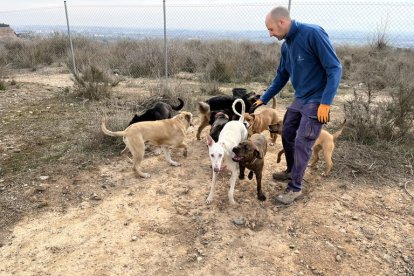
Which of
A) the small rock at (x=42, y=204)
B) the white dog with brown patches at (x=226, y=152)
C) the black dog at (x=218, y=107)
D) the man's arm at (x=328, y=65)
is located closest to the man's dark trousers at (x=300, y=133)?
the man's arm at (x=328, y=65)

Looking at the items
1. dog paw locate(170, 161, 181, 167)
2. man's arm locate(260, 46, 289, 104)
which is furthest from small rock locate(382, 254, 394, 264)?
A: dog paw locate(170, 161, 181, 167)

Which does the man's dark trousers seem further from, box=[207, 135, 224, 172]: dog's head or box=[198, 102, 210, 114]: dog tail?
box=[198, 102, 210, 114]: dog tail

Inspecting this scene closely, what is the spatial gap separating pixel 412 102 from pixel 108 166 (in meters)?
5.41

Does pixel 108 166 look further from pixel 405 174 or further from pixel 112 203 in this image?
pixel 405 174

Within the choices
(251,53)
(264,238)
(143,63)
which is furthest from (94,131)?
(251,53)

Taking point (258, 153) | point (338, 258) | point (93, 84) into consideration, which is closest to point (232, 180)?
point (258, 153)

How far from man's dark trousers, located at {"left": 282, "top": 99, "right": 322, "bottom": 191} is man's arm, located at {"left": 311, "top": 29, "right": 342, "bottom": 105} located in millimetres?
276

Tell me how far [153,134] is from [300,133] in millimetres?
2326

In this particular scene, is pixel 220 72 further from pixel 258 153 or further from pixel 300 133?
pixel 300 133

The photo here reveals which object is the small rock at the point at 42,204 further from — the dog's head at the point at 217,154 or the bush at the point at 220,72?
the bush at the point at 220,72

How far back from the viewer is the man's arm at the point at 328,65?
140 inches

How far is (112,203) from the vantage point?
4512 mm

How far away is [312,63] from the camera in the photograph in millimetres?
3781

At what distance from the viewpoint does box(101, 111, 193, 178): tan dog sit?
200 inches
